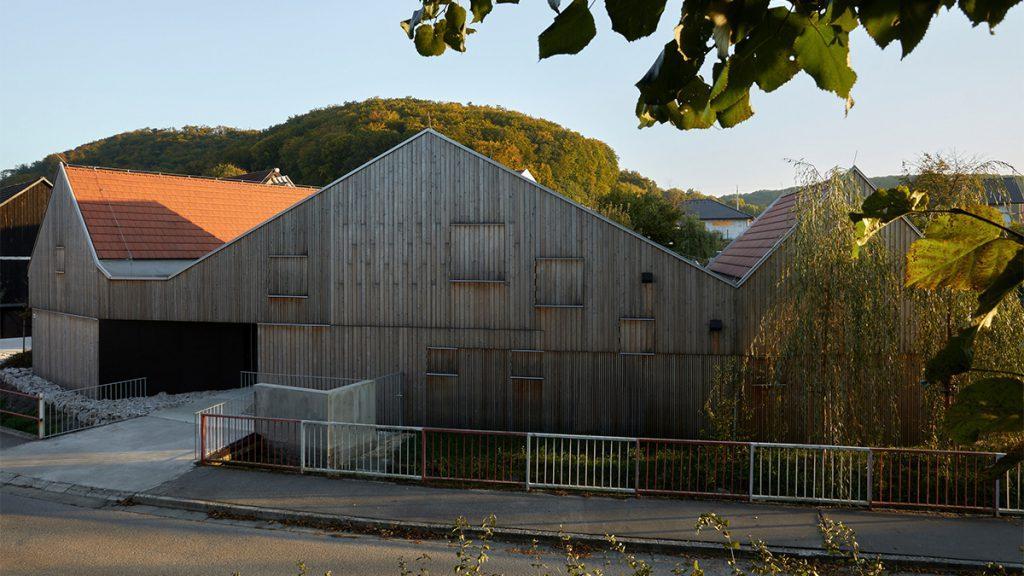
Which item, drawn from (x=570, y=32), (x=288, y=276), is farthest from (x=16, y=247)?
(x=570, y=32)

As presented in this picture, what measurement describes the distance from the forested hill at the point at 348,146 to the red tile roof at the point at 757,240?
112ft

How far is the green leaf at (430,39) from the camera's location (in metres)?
2.23

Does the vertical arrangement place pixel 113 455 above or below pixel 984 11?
below

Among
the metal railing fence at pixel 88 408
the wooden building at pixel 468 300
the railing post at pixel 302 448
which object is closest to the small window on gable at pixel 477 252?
the wooden building at pixel 468 300

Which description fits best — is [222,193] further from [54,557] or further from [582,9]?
[582,9]

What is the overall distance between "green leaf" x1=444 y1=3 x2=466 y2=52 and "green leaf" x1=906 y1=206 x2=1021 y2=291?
4.75 ft

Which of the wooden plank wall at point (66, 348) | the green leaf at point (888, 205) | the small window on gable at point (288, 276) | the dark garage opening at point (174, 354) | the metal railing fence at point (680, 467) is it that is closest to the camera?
the green leaf at point (888, 205)

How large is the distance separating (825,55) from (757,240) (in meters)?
16.1

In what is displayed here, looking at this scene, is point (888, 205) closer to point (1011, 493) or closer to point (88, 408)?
point (1011, 493)

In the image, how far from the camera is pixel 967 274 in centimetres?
152

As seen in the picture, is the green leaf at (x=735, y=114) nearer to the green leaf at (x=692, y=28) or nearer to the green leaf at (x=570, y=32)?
the green leaf at (x=692, y=28)

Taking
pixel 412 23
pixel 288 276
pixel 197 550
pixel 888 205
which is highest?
pixel 412 23

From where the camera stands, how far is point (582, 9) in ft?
4.19

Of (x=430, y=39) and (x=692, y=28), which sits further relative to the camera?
(x=430, y=39)
